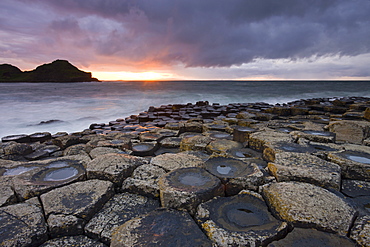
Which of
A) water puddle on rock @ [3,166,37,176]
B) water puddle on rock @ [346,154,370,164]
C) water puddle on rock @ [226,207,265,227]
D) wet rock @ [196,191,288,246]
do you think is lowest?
water puddle on rock @ [3,166,37,176]

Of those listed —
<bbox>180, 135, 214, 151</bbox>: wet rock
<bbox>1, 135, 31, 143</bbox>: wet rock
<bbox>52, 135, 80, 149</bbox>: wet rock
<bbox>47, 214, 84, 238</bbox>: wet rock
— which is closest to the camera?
<bbox>47, 214, 84, 238</bbox>: wet rock

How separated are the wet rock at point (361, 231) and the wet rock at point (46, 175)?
2.70m

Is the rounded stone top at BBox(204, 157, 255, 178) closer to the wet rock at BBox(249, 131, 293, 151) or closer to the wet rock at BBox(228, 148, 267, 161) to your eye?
the wet rock at BBox(228, 148, 267, 161)

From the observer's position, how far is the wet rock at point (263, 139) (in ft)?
11.1

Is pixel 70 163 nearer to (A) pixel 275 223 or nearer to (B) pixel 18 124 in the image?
(A) pixel 275 223

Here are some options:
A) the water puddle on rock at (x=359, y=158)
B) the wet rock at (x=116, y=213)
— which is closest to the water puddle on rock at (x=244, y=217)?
the wet rock at (x=116, y=213)

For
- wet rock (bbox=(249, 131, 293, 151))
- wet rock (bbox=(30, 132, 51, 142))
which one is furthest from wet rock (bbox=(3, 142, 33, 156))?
wet rock (bbox=(249, 131, 293, 151))

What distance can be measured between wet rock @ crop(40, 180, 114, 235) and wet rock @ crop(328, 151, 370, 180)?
9.40 feet

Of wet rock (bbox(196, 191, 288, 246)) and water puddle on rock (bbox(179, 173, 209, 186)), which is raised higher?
water puddle on rock (bbox(179, 173, 209, 186))

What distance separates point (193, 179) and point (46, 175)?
1.85 meters

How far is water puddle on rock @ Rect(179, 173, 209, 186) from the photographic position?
6.86 ft

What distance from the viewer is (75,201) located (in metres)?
1.87

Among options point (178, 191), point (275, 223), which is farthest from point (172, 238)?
point (275, 223)

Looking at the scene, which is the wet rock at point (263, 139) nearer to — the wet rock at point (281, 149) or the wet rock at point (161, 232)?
the wet rock at point (281, 149)
